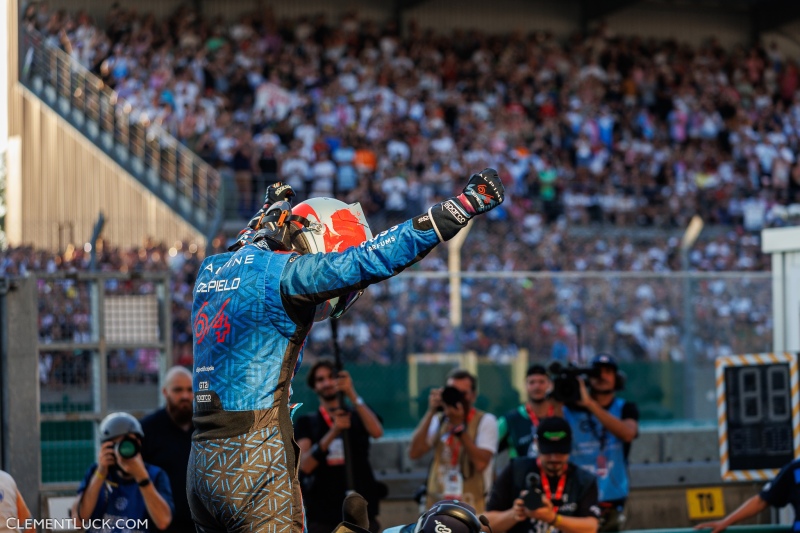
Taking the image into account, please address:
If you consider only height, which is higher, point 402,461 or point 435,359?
point 435,359

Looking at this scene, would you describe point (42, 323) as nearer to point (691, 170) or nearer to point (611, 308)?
point (611, 308)

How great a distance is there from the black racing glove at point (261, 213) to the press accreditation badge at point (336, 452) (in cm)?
385

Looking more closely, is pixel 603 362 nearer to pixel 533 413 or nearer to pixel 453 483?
pixel 533 413

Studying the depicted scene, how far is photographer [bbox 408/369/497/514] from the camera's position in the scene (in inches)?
320

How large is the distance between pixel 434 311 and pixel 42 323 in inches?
175

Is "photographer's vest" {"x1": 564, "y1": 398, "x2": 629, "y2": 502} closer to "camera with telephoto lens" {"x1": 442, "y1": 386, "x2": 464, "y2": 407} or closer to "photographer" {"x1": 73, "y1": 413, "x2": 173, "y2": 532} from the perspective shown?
"camera with telephoto lens" {"x1": 442, "y1": 386, "x2": 464, "y2": 407}

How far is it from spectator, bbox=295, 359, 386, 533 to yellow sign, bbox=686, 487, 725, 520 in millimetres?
3114

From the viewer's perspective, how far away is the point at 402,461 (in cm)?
982

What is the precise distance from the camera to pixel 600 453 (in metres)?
8.12

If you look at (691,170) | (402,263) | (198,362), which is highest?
(691,170)

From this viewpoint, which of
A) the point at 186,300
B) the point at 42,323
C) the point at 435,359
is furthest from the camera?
the point at 186,300

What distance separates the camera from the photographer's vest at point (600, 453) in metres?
8.06

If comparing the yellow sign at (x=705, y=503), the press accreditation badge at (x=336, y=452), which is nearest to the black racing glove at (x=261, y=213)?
the press accreditation badge at (x=336, y=452)

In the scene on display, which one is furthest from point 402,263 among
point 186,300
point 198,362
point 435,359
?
point 186,300
